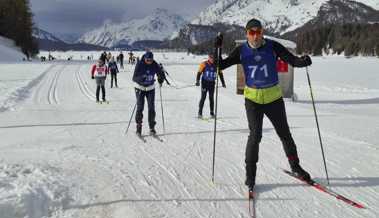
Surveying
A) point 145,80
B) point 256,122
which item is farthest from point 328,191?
point 145,80

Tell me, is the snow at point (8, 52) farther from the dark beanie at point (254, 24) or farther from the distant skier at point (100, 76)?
the dark beanie at point (254, 24)

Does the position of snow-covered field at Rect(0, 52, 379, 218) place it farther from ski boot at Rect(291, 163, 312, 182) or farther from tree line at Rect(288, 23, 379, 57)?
tree line at Rect(288, 23, 379, 57)

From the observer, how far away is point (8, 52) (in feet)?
207

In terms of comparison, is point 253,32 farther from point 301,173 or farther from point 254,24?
point 301,173

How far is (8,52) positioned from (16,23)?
569 inches

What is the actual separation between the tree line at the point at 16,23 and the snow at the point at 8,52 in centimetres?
210

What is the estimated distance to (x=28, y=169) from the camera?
5980 millimetres

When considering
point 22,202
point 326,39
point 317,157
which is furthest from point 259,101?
point 326,39

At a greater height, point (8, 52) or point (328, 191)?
point (8, 52)

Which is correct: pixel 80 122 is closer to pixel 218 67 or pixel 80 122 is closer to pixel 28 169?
pixel 28 169

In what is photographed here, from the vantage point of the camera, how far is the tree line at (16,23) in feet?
240

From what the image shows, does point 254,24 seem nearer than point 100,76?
Yes

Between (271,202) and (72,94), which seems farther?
(72,94)

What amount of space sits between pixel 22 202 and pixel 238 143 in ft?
16.0
